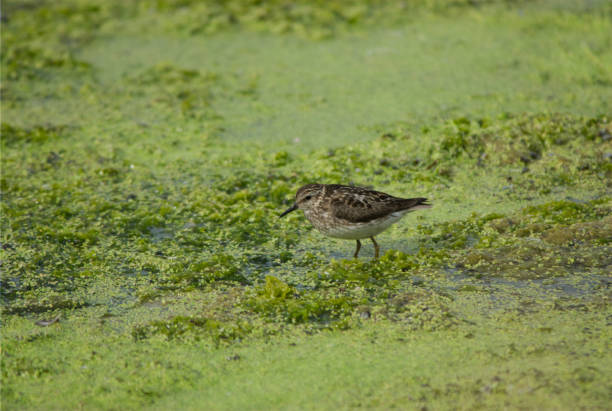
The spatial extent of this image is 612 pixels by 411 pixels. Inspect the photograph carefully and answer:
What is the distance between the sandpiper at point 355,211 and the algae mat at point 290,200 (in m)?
0.28

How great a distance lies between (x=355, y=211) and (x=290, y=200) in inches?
53.2

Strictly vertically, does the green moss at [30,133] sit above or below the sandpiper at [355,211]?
below

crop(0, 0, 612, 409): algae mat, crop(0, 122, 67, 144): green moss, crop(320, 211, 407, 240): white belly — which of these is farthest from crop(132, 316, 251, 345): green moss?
crop(0, 122, 67, 144): green moss

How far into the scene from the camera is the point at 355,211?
18.9 feet

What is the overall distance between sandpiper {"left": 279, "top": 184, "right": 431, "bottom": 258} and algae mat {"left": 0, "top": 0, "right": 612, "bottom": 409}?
0.91ft

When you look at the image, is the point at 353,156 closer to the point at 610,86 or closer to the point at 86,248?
the point at 86,248

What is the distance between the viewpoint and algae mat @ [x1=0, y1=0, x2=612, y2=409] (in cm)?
439

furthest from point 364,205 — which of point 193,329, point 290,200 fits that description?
point 193,329

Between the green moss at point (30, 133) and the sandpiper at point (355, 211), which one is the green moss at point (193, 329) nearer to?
the sandpiper at point (355, 211)

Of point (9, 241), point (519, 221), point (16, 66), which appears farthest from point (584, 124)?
point (16, 66)

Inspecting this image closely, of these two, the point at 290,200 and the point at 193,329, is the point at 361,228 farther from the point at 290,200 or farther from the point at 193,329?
the point at 193,329

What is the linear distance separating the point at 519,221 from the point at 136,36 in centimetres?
707

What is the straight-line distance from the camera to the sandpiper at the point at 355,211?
5734 mm

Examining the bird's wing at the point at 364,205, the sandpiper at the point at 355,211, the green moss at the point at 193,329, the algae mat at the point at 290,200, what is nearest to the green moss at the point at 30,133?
the algae mat at the point at 290,200
